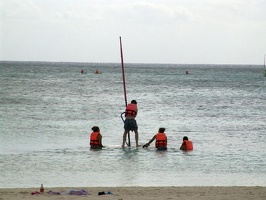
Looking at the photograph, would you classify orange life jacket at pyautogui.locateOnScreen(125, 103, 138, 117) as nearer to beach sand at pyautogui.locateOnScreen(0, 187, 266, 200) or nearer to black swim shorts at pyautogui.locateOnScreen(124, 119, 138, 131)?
black swim shorts at pyautogui.locateOnScreen(124, 119, 138, 131)

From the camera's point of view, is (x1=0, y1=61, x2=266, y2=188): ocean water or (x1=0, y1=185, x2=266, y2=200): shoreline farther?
(x1=0, y1=61, x2=266, y2=188): ocean water

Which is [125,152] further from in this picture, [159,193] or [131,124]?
[159,193]

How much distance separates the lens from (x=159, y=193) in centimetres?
1047

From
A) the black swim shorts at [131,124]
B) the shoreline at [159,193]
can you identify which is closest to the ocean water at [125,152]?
the black swim shorts at [131,124]

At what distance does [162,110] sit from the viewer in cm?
3359

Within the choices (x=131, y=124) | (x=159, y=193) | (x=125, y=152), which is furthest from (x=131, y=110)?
(x=159, y=193)

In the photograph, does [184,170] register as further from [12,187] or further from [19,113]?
[19,113]

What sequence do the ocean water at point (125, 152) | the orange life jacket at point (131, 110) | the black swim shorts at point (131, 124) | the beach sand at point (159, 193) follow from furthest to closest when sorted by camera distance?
the black swim shorts at point (131, 124) < the orange life jacket at point (131, 110) < the ocean water at point (125, 152) < the beach sand at point (159, 193)

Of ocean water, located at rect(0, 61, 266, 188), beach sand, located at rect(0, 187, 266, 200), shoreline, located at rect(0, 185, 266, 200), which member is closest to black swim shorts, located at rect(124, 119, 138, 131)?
ocean water, located at rect(0, 61, 266, 188)

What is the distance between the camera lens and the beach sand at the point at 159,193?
32.0 feet

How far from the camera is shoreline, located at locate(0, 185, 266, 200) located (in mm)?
9773

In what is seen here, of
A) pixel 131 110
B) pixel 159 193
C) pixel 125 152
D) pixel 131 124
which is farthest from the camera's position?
pixel 131 124

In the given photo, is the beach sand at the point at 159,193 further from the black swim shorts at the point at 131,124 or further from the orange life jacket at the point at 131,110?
the black swim shorts at the point at 131,124

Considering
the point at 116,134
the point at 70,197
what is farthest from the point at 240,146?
the point at 70,197
